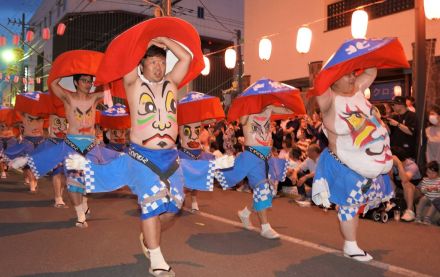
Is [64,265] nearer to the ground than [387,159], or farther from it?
nearer to the ground

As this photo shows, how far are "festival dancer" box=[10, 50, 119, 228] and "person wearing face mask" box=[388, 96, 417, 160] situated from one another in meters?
5.26

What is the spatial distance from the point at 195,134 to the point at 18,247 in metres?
3.30

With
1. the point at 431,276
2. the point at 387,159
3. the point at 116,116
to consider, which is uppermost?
the point at 116,116

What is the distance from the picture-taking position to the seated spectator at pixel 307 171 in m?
8.45

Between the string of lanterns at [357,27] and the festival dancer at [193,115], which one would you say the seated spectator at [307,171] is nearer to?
the festival dancer at [193,115]

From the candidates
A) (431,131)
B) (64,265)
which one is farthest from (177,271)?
(431,131)

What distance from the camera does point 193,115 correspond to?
6969 millimetres

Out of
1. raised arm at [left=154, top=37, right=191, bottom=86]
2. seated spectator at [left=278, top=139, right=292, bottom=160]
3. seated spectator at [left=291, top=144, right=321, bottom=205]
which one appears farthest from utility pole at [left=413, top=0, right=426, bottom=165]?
raised arm at [left=154, top=37, right=191, bottom=86]

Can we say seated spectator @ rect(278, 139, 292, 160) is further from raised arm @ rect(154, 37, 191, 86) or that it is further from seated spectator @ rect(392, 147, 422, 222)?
raised arm @ rect(154, 37, 191, 86)

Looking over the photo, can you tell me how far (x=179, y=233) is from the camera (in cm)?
564

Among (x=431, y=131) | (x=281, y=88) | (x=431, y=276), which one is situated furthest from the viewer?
(x=431, y=131)

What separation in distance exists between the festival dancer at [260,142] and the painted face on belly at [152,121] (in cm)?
187

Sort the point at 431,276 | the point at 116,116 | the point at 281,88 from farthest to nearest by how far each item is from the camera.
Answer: the point at 116,116 → the point at 281,88 → the point at 431,276

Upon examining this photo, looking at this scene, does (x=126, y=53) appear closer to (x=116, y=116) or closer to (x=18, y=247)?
(x=18, y=247)
